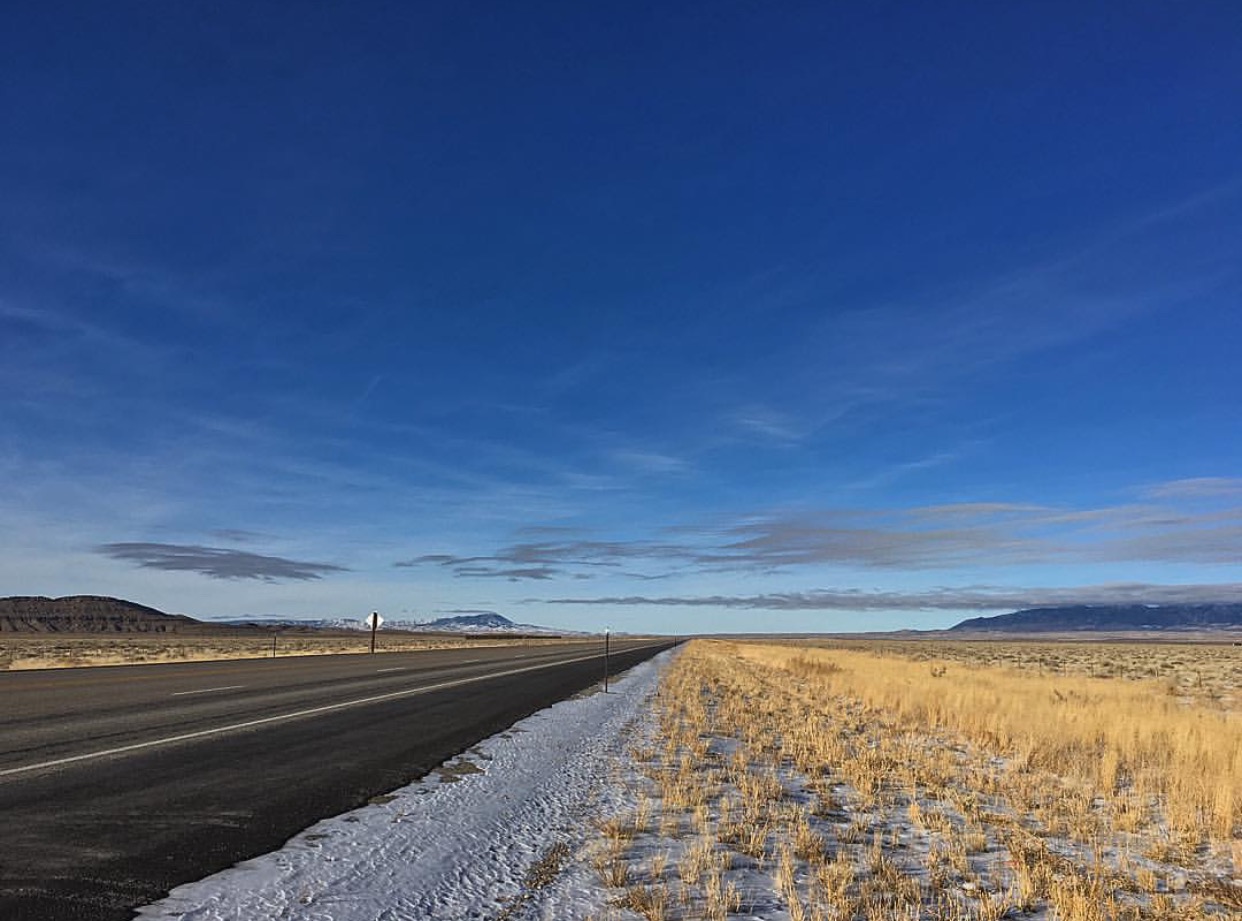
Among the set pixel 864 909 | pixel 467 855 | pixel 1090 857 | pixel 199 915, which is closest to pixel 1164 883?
pixel 1090 857

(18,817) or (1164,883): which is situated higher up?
(18,817)

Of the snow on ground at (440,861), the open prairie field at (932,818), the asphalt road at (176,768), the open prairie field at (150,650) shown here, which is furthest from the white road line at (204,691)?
the open prairie field at (150,650)

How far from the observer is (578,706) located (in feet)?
64.3

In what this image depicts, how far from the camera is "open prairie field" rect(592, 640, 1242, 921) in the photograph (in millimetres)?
5805

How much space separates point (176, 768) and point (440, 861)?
4.60m

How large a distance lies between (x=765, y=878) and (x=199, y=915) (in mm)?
4039

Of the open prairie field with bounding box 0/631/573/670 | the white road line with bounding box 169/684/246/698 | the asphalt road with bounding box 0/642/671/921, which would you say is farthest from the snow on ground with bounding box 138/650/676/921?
the open prairie field with bounding box 0/631/573/670

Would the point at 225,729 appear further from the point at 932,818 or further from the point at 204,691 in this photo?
the point at 932,818

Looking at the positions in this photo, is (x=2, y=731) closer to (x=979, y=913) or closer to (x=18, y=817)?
(x=18, y=817)

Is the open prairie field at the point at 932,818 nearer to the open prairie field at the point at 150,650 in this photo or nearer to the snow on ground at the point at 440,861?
the snow on ground at the point at 440,861

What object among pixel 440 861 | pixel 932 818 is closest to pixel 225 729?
pixel 440 861

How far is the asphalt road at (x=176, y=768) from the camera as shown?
5328 mm

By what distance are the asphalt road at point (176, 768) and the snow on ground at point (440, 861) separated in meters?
0.34

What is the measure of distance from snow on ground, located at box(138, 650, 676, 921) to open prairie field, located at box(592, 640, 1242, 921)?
1.40ft
